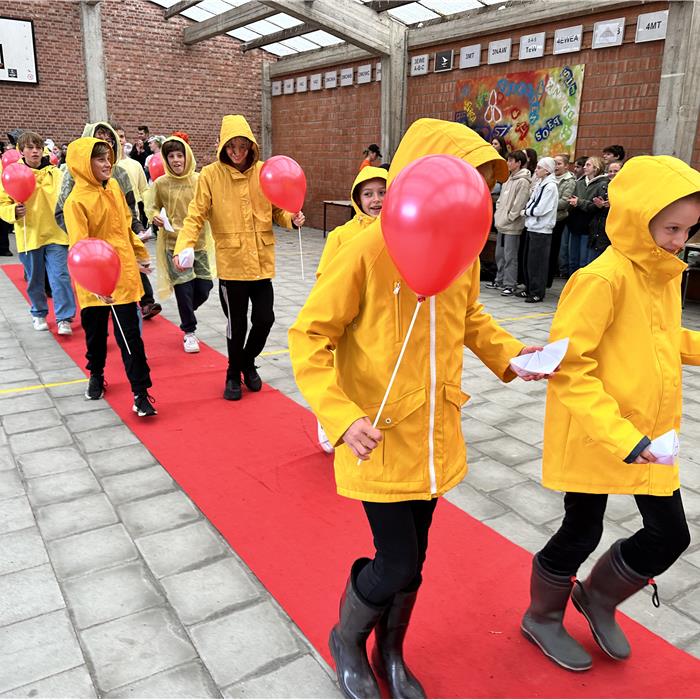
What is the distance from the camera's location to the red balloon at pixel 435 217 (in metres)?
1.55

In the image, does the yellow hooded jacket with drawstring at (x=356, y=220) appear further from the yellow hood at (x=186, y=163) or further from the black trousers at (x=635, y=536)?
the yellow hood at (x=186, y=163)

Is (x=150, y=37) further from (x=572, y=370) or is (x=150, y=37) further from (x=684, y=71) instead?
(x=572, y=370)

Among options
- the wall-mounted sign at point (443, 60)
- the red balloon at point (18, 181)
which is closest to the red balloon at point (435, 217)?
the red balloon at point (18, 181)

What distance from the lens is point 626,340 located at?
75.7 inches

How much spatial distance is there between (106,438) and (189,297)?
6.64 feet

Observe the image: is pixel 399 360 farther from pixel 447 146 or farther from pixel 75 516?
pixel 75 516

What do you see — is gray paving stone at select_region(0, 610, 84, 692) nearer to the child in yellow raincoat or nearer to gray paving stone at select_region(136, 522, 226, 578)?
gray paving stone at select_region(136, 522, 226, 578)

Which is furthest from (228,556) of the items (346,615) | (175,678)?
(346,615)

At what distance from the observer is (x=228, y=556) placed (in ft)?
9.23

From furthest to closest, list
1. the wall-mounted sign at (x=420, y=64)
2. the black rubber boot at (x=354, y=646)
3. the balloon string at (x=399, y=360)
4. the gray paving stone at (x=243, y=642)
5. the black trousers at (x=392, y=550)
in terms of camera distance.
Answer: the wall-mounted sign at (x=420, y=64) → the gray paving stone at (x=243, y=642) → the black rubber boot at (x=354, y=646) → the black trousers at (x=392, y=550) → the balloon string at (x=399, y=360)

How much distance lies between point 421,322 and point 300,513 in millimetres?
1677

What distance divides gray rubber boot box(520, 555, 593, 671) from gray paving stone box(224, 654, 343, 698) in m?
0.72

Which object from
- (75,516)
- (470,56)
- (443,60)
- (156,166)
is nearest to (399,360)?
(75,516)

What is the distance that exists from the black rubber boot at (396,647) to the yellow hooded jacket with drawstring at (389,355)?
1.36 ft
